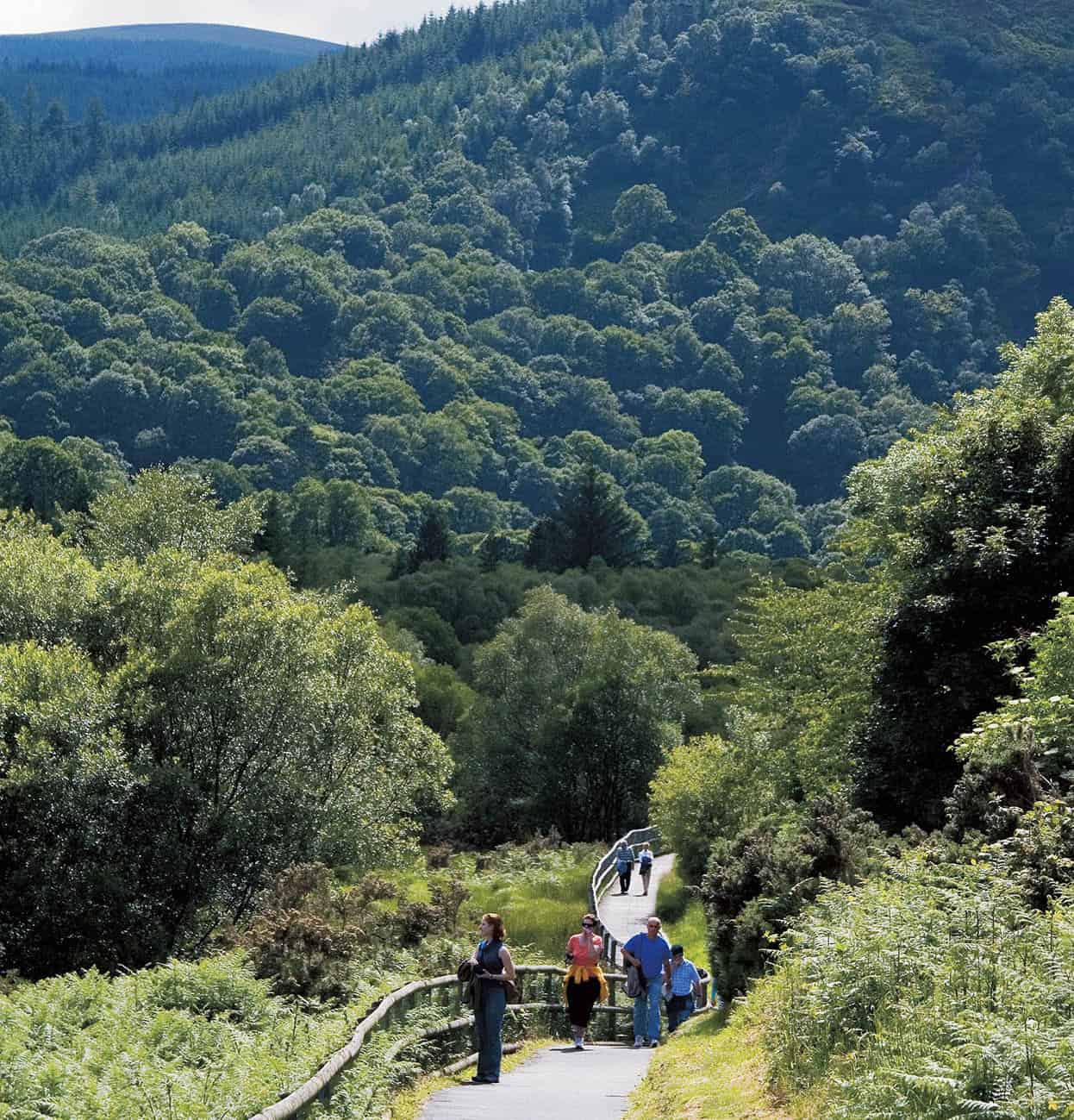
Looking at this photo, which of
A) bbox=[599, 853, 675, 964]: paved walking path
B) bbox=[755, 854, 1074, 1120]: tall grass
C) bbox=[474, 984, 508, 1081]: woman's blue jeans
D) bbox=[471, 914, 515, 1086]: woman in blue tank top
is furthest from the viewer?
bbox=[599, 853, 675, 964]: paved walking path

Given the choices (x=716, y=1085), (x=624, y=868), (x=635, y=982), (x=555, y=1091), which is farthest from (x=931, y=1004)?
(x=624, y=868)

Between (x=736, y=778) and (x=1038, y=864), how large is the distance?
113 feet

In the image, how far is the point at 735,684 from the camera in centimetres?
9525

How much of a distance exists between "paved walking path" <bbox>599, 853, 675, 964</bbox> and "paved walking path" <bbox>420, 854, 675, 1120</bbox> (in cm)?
1803

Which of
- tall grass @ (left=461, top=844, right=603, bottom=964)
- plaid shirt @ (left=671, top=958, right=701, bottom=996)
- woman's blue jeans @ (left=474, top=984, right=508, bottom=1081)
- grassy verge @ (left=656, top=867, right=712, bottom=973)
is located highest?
woman's blue jeans @ (left=474, top=984, right=508, bottom=1081)

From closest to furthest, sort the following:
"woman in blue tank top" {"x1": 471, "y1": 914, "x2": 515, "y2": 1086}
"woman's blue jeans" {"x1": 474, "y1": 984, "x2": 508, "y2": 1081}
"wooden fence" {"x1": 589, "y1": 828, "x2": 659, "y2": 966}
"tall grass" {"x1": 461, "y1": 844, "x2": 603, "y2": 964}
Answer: "woman in blue tank top" {"x1": 471, "y1": 914, "x2": 515, "y2": 1086}, "woman's blue jeans" {"x1": 474, "y1": 984, "x2": 508, "y2": 1081}, "wooden fence" {"x1": 589, "y1": 828, "x2": 659, "y2": 966}, "tall grass" {"x1": 461, "y1": 844, "x2": 603, "y2": 964}

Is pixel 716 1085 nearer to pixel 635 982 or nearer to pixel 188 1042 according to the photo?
pixel 188 1042

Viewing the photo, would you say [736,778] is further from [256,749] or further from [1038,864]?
[1038,864]

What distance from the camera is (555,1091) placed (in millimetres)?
16656

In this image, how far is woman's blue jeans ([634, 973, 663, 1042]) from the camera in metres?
22.5

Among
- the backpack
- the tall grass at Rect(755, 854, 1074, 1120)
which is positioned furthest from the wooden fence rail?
the tall grass at Rect(755, 854, 1074, 1120)

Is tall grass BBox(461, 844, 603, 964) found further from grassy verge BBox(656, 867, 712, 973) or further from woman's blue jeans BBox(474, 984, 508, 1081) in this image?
woman's blue jeans BBox(474, 984, 508, 1081)

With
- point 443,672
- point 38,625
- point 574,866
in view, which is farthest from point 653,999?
point 443,672

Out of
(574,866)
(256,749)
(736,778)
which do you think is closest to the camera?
(256,749)
